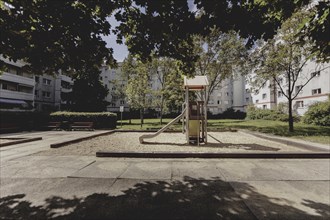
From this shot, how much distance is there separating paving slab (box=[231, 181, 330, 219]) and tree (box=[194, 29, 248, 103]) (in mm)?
19016

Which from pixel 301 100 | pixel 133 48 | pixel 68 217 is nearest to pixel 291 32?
pixel 133 48

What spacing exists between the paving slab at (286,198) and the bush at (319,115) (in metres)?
20.8

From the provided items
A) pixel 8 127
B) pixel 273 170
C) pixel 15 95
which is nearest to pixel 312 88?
pixel 273 170

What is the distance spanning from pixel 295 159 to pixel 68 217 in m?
7.80

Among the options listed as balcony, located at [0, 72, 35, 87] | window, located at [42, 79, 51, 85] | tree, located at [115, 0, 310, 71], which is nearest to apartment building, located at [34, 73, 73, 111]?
window, located at [42, 79, 51, 85]

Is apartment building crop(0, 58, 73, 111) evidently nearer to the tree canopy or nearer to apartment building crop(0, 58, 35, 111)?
apartment building crop(0, 58, 35, 111)

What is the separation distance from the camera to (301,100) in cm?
3081

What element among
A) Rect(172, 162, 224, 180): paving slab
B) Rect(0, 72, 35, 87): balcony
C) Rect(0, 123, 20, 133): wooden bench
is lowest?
Rect(172, 162, 224, 180): paving slab

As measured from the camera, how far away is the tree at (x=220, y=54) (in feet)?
75.7

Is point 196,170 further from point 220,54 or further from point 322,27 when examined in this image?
point 220,54

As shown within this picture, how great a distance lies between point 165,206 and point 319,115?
25.5 meters

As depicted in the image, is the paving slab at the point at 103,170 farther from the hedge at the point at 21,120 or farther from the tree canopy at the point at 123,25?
the hedge at the point at 21,120

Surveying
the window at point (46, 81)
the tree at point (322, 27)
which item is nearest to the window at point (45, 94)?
the window at point (46, 81)

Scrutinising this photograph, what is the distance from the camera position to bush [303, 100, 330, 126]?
67.8ft
